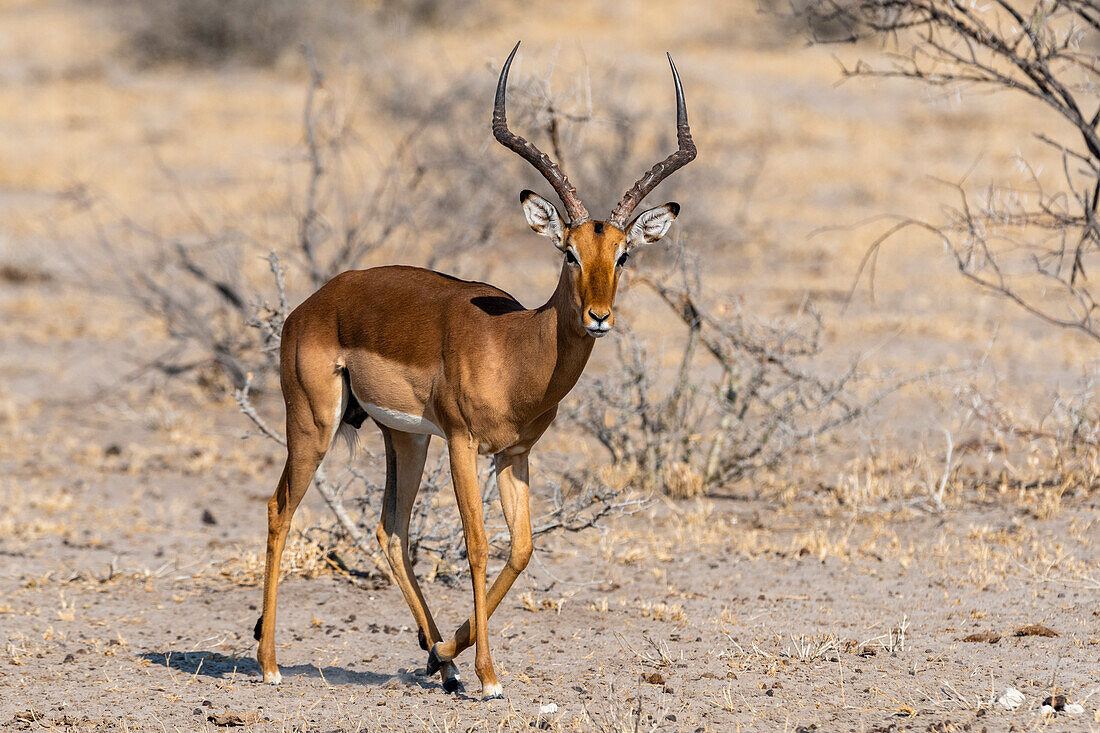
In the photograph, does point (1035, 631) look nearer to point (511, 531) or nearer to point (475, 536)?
point (511, 531)

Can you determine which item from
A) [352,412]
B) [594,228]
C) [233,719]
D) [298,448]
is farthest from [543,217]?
[233,719]

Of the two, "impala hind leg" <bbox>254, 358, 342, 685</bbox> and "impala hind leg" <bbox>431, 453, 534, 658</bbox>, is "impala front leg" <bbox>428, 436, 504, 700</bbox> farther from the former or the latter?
"impala hind leg" <bbox>254, 358, 342, 685</bbox>

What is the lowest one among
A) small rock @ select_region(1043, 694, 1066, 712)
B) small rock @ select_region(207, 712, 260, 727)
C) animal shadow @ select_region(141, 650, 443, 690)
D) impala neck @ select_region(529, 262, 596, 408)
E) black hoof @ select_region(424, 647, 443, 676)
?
animal shadow @ select_region(141, 650, 443, 690)

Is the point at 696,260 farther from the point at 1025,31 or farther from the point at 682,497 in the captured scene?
the point at 1025,31

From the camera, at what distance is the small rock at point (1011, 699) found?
4961 mm

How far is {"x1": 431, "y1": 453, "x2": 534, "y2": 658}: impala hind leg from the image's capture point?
17.4 ft

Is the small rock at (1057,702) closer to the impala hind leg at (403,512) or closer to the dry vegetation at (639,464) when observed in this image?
the dry vegetation at (639,464)

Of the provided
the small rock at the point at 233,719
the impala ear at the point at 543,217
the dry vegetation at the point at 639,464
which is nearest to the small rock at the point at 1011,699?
the dry vegetation at the point at 639,464

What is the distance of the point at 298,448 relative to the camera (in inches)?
228

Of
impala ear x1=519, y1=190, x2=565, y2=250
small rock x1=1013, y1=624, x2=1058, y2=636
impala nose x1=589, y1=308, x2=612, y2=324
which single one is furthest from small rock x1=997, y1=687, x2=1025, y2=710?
impala ear x1=519, y1=190, x2=565, y2=250

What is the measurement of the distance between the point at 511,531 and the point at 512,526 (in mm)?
47

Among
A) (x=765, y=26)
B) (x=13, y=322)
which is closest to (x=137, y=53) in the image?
(x=765, y=26)

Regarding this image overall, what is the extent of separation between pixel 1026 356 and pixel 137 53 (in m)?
23.2

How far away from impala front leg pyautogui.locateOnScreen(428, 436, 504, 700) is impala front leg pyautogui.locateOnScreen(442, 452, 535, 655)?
0.07 m
